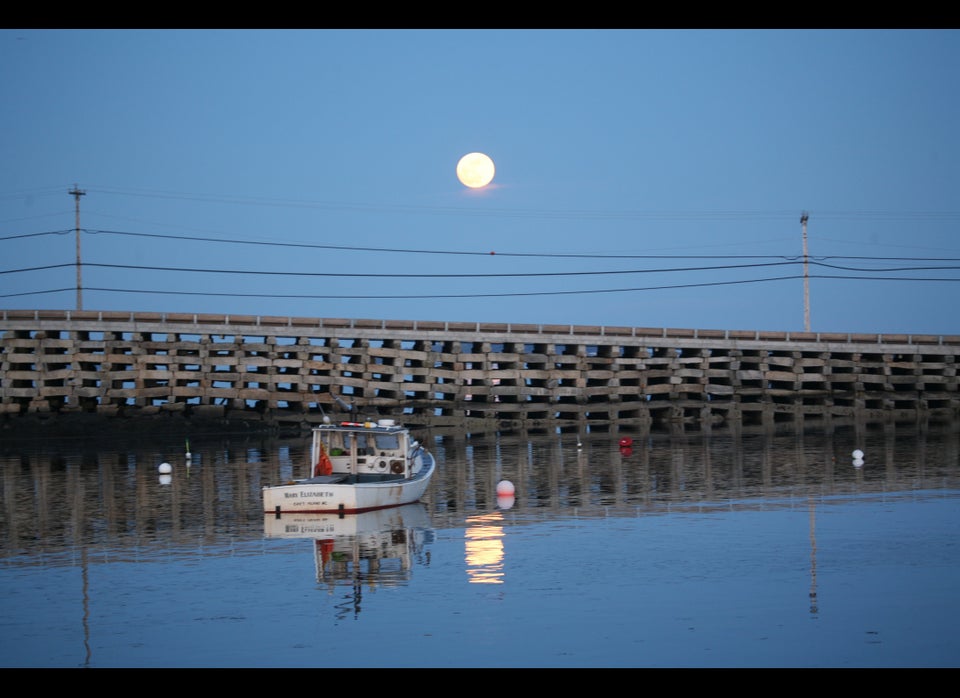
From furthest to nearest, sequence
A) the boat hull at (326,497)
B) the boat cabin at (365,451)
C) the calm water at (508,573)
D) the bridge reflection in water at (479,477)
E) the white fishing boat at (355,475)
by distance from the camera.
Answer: the boat cabin at (365,451)
the bridge reflection in water at (479,477)
the white fishing boat at (355,475)
the boat hull at (326,497)
the calm water at (508,573)

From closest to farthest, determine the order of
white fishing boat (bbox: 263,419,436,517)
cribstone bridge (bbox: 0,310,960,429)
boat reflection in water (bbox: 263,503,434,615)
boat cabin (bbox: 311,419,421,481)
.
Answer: boat reflection in water (bbox: 263,503,434,615), white fishing boat (bbox: 263,419,436,517), boat cabin (bbox: 311,419,421,481), cribstone bridge (bbox: 0,310,960,429)

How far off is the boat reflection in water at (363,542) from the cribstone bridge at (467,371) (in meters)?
26.8

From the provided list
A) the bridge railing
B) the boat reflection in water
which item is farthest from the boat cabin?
the bridge railing

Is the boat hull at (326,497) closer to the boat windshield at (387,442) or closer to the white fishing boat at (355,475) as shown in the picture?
the white fishing boat at (355,475)

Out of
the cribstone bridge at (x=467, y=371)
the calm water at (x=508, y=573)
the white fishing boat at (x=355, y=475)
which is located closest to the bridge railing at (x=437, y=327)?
the cribstone bridge at (x=467, y=371)

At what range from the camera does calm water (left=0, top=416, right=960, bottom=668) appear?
16062 millimetres

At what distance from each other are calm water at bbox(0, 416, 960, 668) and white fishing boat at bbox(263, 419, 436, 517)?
0.63 metres

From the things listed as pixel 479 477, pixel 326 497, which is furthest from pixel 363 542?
pixel 479 477

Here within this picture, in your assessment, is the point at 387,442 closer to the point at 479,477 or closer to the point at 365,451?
the point at 365,451

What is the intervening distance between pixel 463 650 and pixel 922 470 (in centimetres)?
2830

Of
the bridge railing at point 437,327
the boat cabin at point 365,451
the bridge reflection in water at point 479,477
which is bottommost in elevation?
the bridge reflection in water at point 479,477

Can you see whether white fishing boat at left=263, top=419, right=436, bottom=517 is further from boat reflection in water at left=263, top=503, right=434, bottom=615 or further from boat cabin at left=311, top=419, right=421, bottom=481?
boat reflection in water at left=263, top=503, right=434, bottom=615

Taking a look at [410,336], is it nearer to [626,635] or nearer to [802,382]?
[802,382]

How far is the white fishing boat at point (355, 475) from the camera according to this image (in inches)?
1169
